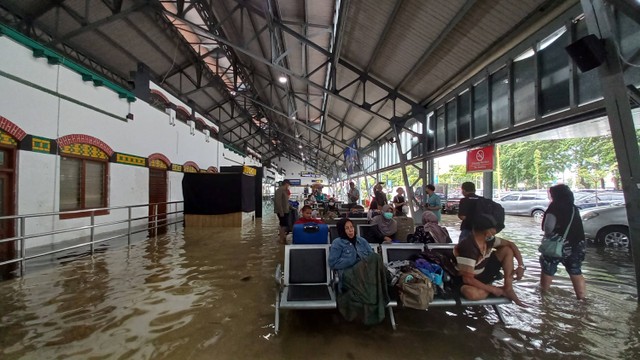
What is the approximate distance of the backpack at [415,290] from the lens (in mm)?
2422

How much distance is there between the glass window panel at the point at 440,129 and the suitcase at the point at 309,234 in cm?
548

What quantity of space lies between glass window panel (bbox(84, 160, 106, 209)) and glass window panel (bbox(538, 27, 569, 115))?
33.3 feet

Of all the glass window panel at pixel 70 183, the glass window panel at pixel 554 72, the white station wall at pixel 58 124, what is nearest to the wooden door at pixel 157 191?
the white station wall at pixel 58 124

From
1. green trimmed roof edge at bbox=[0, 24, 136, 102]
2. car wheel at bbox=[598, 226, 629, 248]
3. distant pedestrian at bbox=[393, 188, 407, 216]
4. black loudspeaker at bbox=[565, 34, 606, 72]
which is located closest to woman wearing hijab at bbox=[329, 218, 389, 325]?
black loudspeaker at bbox=[565, 34, 606, 72]

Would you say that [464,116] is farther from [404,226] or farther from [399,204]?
[404,226]

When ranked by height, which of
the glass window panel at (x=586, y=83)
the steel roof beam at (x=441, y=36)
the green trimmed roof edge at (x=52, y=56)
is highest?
the steel roof beam at (x=441, y=36)

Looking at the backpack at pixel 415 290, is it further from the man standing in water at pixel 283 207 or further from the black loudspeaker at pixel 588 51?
the man standing in water at pixel 283 207

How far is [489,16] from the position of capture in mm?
4668

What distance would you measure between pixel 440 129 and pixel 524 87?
125 inches

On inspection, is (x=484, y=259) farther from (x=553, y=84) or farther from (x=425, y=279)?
(x=553, y=84)

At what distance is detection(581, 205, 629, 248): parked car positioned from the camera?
236 inches

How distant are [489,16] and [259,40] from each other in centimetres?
677

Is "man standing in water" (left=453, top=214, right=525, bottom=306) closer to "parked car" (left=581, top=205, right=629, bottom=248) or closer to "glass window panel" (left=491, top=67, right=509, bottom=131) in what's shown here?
"glass window panel" (left=491, top=67, right=509, bottom=131)

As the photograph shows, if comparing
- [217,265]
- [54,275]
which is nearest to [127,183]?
[54,275]
